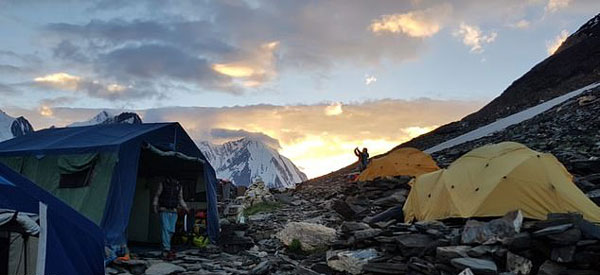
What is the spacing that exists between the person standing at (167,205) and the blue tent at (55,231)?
502 centimetres

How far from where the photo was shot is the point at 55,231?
236 inches

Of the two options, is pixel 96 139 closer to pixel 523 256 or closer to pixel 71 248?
pixel 71 248

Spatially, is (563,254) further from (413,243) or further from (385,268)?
(385,268)

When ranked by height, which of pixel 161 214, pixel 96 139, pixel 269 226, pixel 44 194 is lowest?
pixel 269 226

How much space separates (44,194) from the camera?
5977 mm

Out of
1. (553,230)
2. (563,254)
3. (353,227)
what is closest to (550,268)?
(563,254)

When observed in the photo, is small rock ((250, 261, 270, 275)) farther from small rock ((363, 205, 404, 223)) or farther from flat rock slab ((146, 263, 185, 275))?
small rock ((363, 205, 404, 223))

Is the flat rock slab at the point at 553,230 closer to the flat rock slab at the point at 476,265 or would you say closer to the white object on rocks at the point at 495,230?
the white object on rocks at the point at 495,230

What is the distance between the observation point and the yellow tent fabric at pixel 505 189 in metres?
8.44

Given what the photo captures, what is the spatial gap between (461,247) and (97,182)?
8.48 metres

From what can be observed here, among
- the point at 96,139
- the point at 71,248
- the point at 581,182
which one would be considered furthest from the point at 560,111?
the point at 71,248

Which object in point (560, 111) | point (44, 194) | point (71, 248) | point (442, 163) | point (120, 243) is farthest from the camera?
point (560, 111)

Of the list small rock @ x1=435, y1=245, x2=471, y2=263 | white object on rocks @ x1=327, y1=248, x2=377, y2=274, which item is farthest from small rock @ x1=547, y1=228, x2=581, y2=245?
white object on rocks @ x1=327, y1=248, x2=377, y2=274

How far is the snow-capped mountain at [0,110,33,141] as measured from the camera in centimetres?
2743
